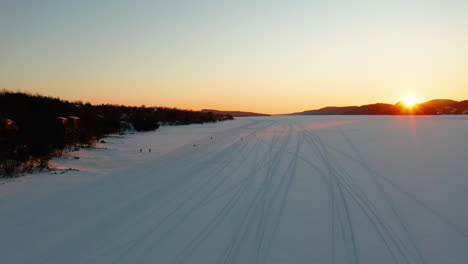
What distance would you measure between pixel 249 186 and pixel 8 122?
683 centimetres

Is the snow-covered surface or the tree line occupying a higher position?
the tree line

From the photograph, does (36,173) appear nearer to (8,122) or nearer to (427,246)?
(8,122)

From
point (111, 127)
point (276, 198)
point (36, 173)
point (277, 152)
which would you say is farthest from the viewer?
point (111, 127)

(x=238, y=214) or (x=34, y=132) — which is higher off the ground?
(x=34, y=132)

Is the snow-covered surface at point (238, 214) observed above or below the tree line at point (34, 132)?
below

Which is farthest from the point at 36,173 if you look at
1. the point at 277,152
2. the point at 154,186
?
the point at 277,152

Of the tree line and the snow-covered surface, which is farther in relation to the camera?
the tree line

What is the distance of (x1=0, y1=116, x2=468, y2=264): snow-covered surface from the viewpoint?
120 inches

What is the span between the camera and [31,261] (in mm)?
2867

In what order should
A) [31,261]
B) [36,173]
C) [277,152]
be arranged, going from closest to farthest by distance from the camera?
[31,261] < [36,173] < [277,152]

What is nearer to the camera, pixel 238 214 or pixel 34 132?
pixel 238 214

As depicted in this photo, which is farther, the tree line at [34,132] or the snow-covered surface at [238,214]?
the tree line at [34,132]

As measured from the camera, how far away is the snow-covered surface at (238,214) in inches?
120

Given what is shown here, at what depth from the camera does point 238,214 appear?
162 inches
